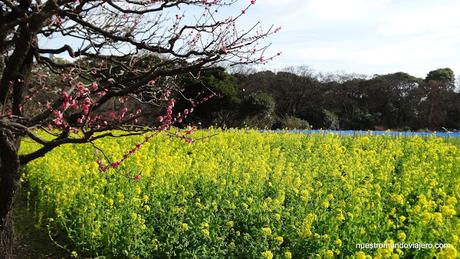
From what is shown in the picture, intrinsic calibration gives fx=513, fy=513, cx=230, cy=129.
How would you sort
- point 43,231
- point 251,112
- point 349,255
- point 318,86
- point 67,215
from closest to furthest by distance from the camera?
point 349,255, point 67,215, point 43,231, point 251,112, point 318,86

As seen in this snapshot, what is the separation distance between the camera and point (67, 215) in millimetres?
6203

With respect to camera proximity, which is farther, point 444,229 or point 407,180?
point 407,180

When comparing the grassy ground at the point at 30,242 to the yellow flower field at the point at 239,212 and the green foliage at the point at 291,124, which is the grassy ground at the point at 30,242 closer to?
the yellow flower field at the point at 239,212

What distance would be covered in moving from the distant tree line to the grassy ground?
16935 millimetres

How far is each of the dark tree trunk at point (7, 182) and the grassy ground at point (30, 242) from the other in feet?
4.60

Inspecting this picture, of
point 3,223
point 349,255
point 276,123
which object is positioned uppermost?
point 276,123

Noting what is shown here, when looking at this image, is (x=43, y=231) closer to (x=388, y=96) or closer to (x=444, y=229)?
(x=444, y=229)

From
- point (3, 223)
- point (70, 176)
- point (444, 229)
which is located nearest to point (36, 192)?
point (70, 176)

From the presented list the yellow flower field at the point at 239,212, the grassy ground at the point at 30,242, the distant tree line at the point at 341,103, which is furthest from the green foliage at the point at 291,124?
the grassy ground at the point at 30,242

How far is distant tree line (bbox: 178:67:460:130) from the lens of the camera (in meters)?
25.0

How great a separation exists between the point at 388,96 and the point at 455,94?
11.8 ft

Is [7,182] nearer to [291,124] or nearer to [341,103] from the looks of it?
[291,124]

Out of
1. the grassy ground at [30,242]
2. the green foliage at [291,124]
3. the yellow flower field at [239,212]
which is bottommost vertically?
the grassy ground at [30,242]

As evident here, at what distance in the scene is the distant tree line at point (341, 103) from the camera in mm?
25000
